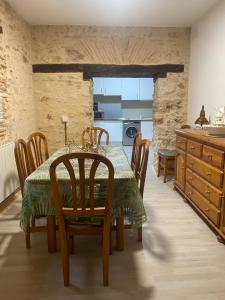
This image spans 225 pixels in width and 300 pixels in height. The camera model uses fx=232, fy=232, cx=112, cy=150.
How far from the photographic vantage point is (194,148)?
2.81 m

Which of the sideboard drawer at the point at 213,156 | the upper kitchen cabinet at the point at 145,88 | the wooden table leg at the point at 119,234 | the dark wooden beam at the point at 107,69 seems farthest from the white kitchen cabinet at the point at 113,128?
the wooden table leg at the point at 119,234

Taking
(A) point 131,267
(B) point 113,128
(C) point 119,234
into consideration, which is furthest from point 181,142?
(B) point 113,128

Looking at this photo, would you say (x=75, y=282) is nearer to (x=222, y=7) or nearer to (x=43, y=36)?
(x=222, y=7)

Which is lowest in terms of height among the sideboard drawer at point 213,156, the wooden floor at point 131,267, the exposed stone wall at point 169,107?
the wooden floor at point 131,267

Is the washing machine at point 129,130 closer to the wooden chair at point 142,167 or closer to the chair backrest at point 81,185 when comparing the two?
the wooden chair at point 142,167

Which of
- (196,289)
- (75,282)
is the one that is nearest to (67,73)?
(75,282)

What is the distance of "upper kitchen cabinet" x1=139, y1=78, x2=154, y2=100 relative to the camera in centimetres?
782

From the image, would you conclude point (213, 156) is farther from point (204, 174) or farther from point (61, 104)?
point (61, 104)

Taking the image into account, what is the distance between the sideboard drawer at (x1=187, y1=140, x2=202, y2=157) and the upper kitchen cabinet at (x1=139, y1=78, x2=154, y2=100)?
5185mm

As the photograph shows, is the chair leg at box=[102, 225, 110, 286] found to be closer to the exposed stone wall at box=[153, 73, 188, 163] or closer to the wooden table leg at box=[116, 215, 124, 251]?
the wooden table leg at box=[116, 215, 124, 251]

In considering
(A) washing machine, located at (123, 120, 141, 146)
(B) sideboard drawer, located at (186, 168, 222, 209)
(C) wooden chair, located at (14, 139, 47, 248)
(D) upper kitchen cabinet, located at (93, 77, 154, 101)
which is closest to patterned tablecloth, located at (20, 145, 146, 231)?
(C) wooden chair, located at (14, 139, 47, 248)

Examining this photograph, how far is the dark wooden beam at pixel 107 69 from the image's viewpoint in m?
4.19

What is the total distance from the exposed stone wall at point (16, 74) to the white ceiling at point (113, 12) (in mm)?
226

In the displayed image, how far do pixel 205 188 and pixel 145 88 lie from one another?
5901 millimetres
